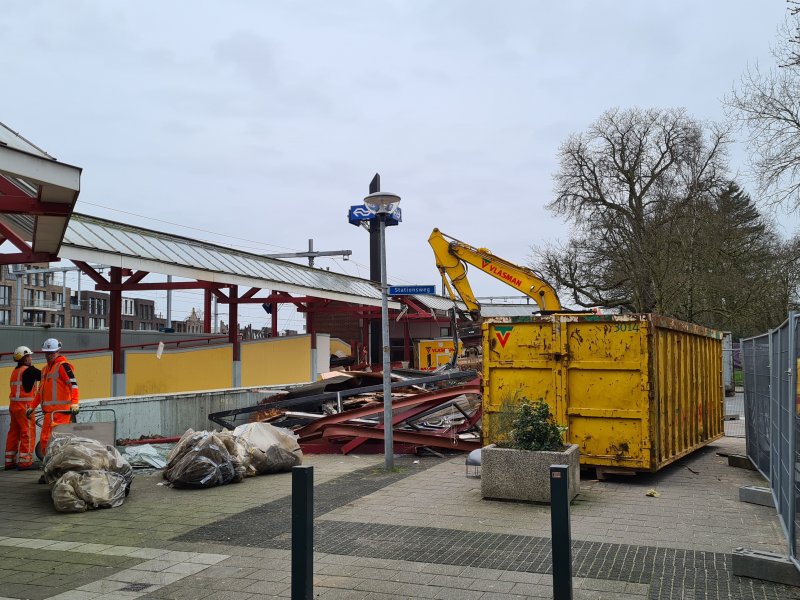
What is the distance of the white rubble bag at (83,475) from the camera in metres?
7.82

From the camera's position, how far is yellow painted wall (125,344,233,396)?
18.7 metres

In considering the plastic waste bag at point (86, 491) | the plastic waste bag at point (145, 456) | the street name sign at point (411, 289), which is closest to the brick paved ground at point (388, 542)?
the plastic waste bag at point (86, 491)

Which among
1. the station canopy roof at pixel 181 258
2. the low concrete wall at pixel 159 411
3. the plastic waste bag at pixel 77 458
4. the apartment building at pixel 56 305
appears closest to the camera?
the plastic waste bag at pixel 77 458

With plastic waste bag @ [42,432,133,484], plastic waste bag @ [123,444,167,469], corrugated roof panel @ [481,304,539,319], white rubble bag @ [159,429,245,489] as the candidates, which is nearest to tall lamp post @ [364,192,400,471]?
white rubble bag @ [159,429,245,489]

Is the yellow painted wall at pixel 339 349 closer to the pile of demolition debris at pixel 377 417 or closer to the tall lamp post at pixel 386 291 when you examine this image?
the pile of demolition debris at pixel 377 417

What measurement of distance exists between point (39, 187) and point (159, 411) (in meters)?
5.93

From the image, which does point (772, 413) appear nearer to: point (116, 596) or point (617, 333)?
point (617, 333)

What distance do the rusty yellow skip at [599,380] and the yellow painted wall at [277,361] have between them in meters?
14.3

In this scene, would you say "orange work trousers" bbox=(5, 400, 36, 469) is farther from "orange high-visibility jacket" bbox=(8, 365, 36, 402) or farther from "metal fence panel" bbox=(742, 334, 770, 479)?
"metal fence panel" bbox=(742, 334, 770, 479)

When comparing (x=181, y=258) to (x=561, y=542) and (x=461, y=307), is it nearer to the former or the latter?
(x=561, y=542)

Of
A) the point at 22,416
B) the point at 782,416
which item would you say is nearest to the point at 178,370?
the point at 22,416

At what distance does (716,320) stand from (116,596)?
102 ft

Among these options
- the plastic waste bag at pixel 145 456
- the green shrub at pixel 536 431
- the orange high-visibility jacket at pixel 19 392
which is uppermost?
Answer: the orange high-visibility jacket at pixel 19 392

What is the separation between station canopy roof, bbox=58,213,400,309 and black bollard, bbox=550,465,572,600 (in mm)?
12231
